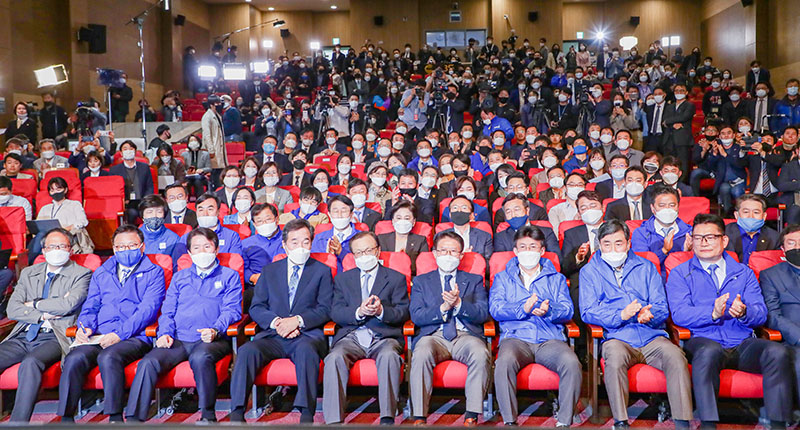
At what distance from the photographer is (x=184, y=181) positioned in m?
8.09

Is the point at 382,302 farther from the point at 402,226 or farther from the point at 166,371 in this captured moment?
the point at 166,371

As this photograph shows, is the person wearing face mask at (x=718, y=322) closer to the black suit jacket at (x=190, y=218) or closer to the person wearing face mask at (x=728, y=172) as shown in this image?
the black suit jacket at (x=190, y=218)

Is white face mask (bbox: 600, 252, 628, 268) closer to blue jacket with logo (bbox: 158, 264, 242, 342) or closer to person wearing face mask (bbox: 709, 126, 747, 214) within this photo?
blue jacket with logo (bbox: 158, 264, 242, 342)

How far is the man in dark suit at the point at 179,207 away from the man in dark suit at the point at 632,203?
11.4ft

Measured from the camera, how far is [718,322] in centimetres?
329

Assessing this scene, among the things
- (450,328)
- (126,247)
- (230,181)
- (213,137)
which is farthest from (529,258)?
(213,137)

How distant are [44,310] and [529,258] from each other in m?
2.79

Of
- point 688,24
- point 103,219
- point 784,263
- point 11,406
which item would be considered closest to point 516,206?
point 784,263

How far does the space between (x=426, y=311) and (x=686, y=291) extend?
1.40 m

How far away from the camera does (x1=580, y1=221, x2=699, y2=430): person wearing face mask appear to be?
119 inches

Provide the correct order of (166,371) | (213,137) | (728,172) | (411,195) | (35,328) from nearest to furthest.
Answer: (166,371) < (35,328) < (411,195) < (728,172) < (213,137)

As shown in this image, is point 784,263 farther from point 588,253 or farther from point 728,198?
point 728,198

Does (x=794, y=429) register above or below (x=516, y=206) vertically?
below

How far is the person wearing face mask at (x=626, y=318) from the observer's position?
303 centimetres
